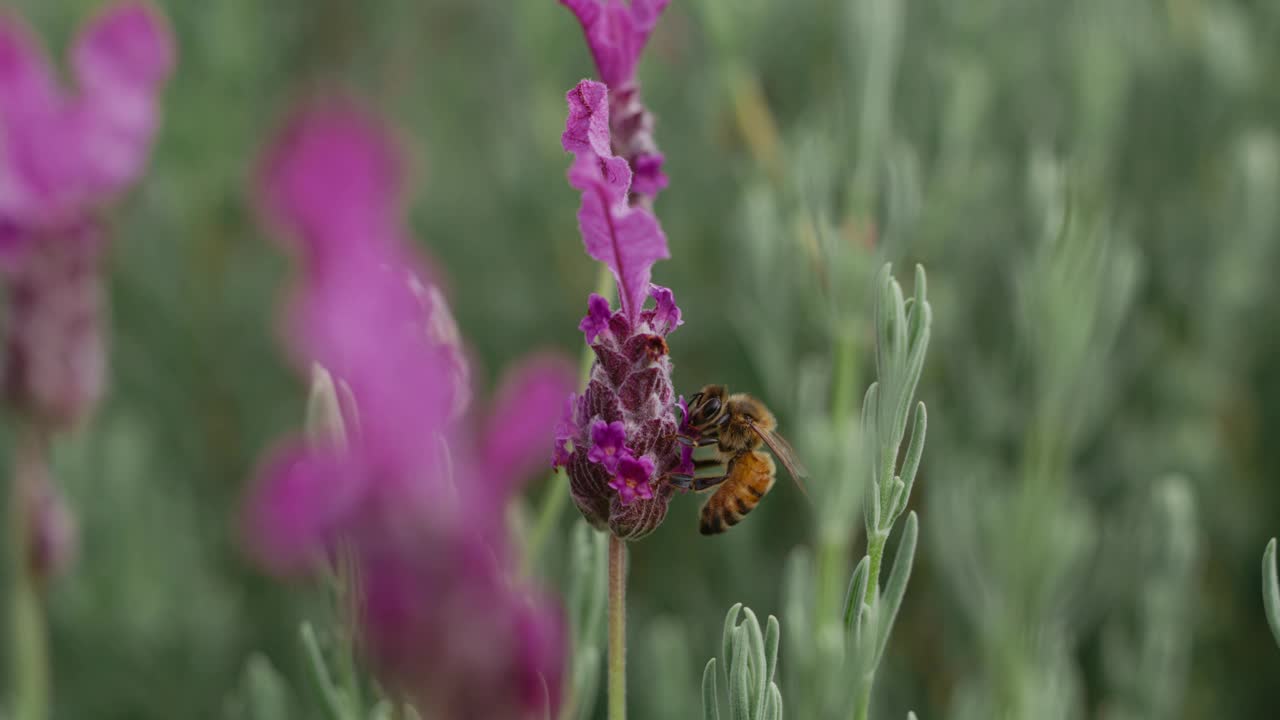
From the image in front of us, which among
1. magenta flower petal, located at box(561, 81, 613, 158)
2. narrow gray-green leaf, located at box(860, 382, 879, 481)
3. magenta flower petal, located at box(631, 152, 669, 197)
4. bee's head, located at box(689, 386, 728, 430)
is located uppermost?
magenta flower petal, located at box(561, 81, 613, 158)

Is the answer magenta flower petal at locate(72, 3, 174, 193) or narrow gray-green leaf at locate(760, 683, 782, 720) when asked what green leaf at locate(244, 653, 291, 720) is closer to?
narrow gray-green leaf at locate(760, 683, 782, 720)

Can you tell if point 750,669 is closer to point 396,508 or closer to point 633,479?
point 633,479

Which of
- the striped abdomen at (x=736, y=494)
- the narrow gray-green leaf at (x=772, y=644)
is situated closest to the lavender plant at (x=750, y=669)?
the narrow gray-green leaf at (x=772, y=644)

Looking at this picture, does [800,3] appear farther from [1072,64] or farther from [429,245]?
[429,245]

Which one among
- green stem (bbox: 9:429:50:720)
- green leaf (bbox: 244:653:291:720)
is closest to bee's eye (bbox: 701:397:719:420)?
green leaf (bbox: 244:653:291:720)

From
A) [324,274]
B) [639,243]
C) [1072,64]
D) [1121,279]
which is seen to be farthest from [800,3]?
[324,274]

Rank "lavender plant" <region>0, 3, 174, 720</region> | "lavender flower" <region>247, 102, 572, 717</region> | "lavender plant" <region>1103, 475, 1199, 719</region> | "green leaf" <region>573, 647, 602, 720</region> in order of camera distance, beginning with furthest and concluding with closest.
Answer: "lavender plant" <region>0, 3, 174, 720</region>
"lavender plant" <region>1103, 475, 1199, 719</region>
"green leaf" <region>573, 647, 602, 720</region>
"lavender flower" <region>247, 102, 572, 717</region>

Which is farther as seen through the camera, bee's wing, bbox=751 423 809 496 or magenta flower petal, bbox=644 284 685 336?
bee's wing, bbox=751 423 809 496
